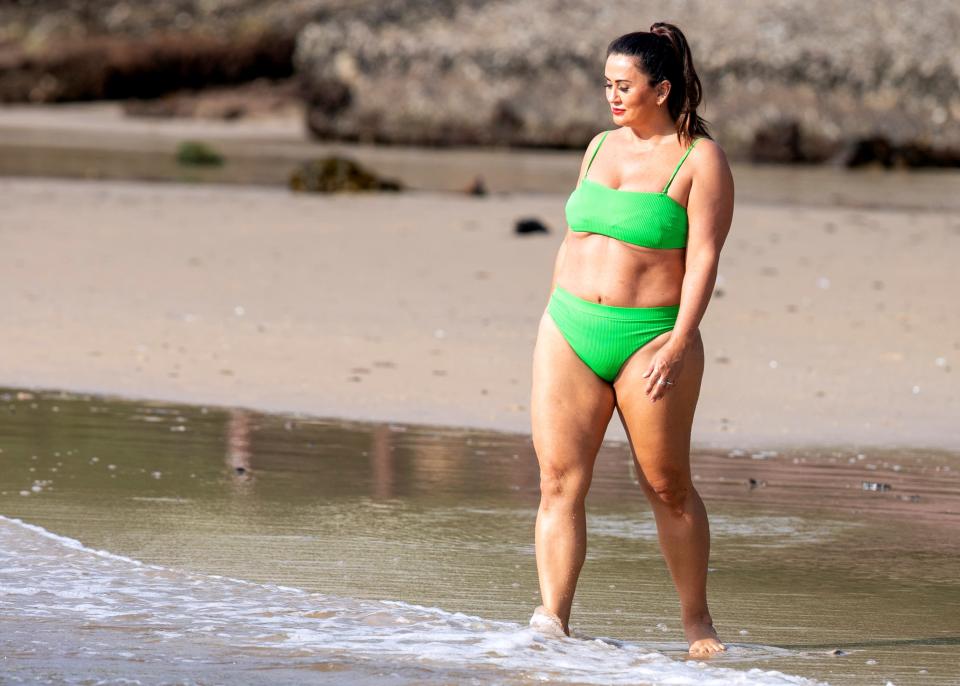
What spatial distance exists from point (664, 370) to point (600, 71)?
20.9m

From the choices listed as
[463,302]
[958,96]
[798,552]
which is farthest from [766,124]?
[798,552]

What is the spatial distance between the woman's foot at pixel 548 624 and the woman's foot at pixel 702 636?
0.33 meters

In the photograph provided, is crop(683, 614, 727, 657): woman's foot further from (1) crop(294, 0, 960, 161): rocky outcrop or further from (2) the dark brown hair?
(1) crop(294, 0, 960, 161): rocky outcrop

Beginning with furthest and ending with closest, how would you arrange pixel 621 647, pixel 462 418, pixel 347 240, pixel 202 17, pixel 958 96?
pixel 202 17
pixel 958 96
pixel 347 240
pixel 462 418
pixel 621 647

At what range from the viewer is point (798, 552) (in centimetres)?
625

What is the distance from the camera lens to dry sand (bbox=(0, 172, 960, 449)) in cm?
Result: 897

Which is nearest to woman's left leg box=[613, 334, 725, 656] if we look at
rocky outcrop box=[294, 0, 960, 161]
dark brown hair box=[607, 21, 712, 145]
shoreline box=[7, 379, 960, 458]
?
dark brown hair box=[607, 21, 712, 145]

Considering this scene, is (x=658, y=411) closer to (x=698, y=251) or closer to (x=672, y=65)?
(x=698, y=251)

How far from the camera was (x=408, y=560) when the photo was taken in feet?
19.6

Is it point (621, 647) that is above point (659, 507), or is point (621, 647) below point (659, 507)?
below

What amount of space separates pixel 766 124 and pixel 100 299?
14.2 meters

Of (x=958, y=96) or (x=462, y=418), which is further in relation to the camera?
(x=958, y=96)

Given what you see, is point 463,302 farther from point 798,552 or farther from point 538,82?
point 538,82

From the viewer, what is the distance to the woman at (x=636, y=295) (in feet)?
16.1
